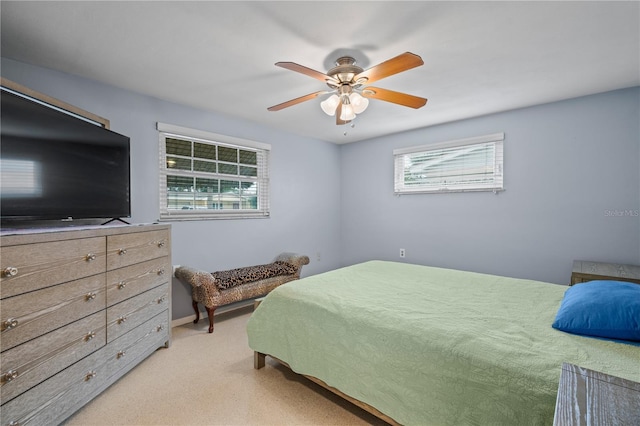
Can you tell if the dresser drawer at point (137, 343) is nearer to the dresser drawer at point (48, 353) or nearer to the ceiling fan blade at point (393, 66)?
the dresser drawer at point (48, 353)

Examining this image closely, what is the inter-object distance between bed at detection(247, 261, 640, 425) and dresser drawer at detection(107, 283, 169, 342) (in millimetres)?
836

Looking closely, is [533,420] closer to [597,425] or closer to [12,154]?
[597,425]

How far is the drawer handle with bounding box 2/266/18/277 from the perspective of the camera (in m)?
1.30

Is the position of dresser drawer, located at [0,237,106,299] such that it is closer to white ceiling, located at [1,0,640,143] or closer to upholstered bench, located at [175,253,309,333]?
upholstered bench, located at [175,253,309,333]

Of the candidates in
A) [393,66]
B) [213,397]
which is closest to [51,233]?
[213,397]

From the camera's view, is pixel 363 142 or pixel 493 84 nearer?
pixel 493 84

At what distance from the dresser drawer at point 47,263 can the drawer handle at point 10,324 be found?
0.11m

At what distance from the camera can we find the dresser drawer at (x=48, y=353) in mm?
1312

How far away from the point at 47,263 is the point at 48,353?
457mm

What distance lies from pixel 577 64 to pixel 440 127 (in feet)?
5.60

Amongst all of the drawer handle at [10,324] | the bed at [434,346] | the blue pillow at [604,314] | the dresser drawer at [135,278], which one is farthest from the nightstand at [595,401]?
the dresser drawer at [135,278]

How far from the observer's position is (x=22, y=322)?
54.1 inches

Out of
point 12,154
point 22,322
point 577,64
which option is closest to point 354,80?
point 577,64

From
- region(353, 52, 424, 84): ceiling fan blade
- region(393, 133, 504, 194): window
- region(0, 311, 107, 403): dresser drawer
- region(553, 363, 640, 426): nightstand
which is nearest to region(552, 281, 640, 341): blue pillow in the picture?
region(553, 363, 640, 426): nightstand
